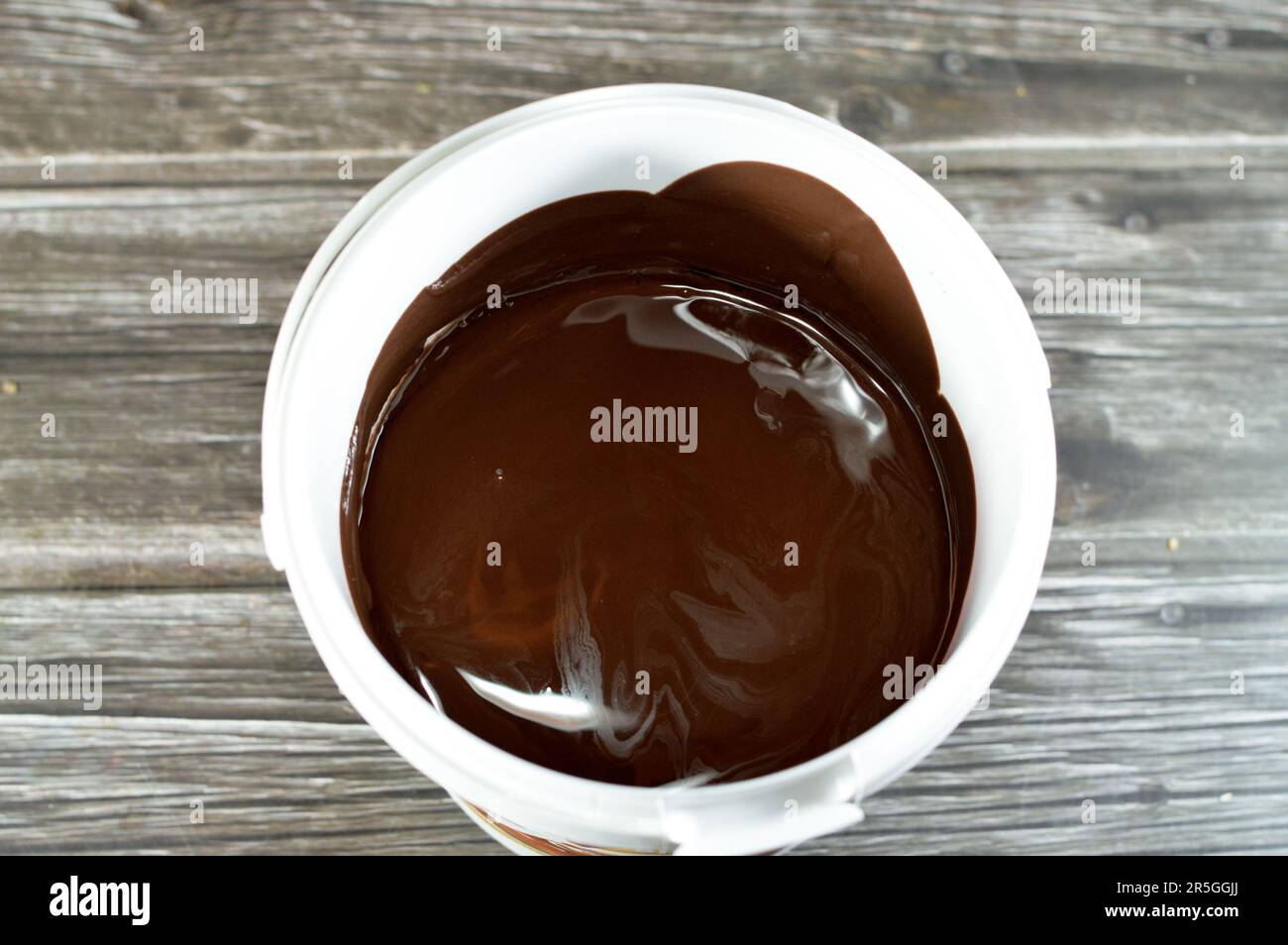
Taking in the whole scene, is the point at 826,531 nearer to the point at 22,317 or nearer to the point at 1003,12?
the point at 1003,12

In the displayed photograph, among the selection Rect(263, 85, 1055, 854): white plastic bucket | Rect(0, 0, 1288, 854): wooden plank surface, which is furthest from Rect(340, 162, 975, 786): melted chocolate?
Rect(0, 0, 1288, 854): wooden plank surface

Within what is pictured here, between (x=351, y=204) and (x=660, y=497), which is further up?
(x=351, y=204)

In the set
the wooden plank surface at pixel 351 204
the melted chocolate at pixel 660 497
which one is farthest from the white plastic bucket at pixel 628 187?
the wooden plank surface at pixel 351 204

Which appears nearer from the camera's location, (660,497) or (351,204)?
(660,497)

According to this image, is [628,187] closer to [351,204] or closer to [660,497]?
[660,497]

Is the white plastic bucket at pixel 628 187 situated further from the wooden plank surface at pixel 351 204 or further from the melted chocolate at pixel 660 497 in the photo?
the wooden plank surface at pixel 351 204

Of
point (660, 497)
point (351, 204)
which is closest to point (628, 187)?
point (660, 497)

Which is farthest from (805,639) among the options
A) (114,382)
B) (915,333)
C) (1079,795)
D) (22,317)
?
(22,317)
